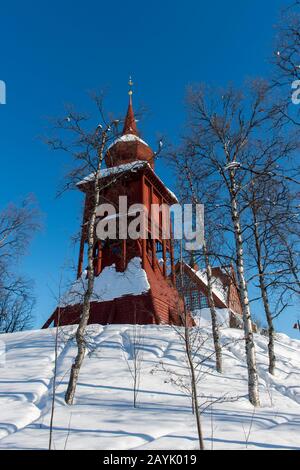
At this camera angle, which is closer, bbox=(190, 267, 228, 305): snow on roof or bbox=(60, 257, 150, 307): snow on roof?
bbox=(190, 267, 228, 305): snow on roof

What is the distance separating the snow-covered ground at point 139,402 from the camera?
4.84 metres

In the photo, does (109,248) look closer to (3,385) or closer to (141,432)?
(3,385)

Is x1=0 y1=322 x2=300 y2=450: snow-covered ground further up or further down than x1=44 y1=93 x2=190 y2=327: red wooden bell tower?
further down

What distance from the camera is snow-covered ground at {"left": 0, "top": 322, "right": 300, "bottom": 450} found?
191 inches

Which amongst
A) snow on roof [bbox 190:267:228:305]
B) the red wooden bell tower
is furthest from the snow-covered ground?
A: the red wooden bell tower

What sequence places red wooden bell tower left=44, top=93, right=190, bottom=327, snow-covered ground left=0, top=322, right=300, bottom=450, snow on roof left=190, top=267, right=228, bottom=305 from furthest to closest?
red wooden bell tower left=44, top=93, right=190, bottom=327, snow on roof left=190, top=267, right=228, bottom=305, snow-covered ground left=0, top=322, right=300, bottom=450

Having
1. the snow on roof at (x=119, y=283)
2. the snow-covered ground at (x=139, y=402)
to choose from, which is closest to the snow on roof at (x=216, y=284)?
the snow-covered ground at (x=139, y=402)

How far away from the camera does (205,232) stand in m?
11.7

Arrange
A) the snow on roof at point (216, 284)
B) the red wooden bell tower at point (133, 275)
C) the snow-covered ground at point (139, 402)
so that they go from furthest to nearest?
1. the red wooden bell tower at point (133, 275)
2. the snow on roof at point (216, 284)
3. the snow-covered ground at point (139, 402)

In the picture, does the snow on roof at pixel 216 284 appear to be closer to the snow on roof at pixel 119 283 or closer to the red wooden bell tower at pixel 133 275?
the red wooden bell tower at pixel 133 275

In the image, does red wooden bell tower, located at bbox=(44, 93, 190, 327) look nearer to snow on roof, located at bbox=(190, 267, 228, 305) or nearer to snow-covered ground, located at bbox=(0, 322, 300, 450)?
snow on roof, located at bbox=(190, 267, 228, 305)

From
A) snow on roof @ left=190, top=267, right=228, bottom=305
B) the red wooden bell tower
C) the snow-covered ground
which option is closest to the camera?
the snow-covered ground
